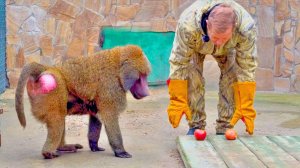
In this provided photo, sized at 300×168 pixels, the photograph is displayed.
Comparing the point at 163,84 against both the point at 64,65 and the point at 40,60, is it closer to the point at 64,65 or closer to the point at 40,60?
the point at 40,60

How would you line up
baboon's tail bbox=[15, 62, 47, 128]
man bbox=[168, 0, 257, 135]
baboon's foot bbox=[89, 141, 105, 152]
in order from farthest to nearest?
baboon's foot bbox=[89, 141, 105, 152], man bbox=[168, 0, 257, 135], baboon's tail bbox=[15, 62, 47, 128]

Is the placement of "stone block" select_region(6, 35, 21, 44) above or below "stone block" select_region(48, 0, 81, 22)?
below

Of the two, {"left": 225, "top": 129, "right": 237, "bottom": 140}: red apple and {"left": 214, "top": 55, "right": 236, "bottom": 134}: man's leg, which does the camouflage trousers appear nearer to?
{"left": 214, "top": 55, "right": 236, "bottom": 134}: man's leg

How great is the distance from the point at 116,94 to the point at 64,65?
0.50m

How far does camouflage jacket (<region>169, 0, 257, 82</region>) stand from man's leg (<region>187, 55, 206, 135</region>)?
24 cm

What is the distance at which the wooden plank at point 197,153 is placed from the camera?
430 cm

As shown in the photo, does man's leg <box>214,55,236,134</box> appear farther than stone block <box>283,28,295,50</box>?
No

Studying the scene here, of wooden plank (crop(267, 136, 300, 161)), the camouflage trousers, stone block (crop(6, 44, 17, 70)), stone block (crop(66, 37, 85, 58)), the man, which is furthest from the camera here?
stone block (crop(66, 37, 85, 58))

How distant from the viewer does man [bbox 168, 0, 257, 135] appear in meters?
4.89

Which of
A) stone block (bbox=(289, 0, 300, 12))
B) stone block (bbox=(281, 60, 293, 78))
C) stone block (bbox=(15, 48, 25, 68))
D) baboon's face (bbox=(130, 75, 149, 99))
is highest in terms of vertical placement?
stone block (bbox=(289, 0, 300, 12))

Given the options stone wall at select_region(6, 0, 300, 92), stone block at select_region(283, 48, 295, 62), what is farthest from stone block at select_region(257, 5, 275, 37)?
stone block at select_region(283, 48, 295, 62)

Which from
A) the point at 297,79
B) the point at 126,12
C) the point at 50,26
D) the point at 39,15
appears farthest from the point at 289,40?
the point at 39,15

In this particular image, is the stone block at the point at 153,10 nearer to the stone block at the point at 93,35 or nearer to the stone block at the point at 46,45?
the stone block at the point at 93,35

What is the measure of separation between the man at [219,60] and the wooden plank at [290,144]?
0.24m
